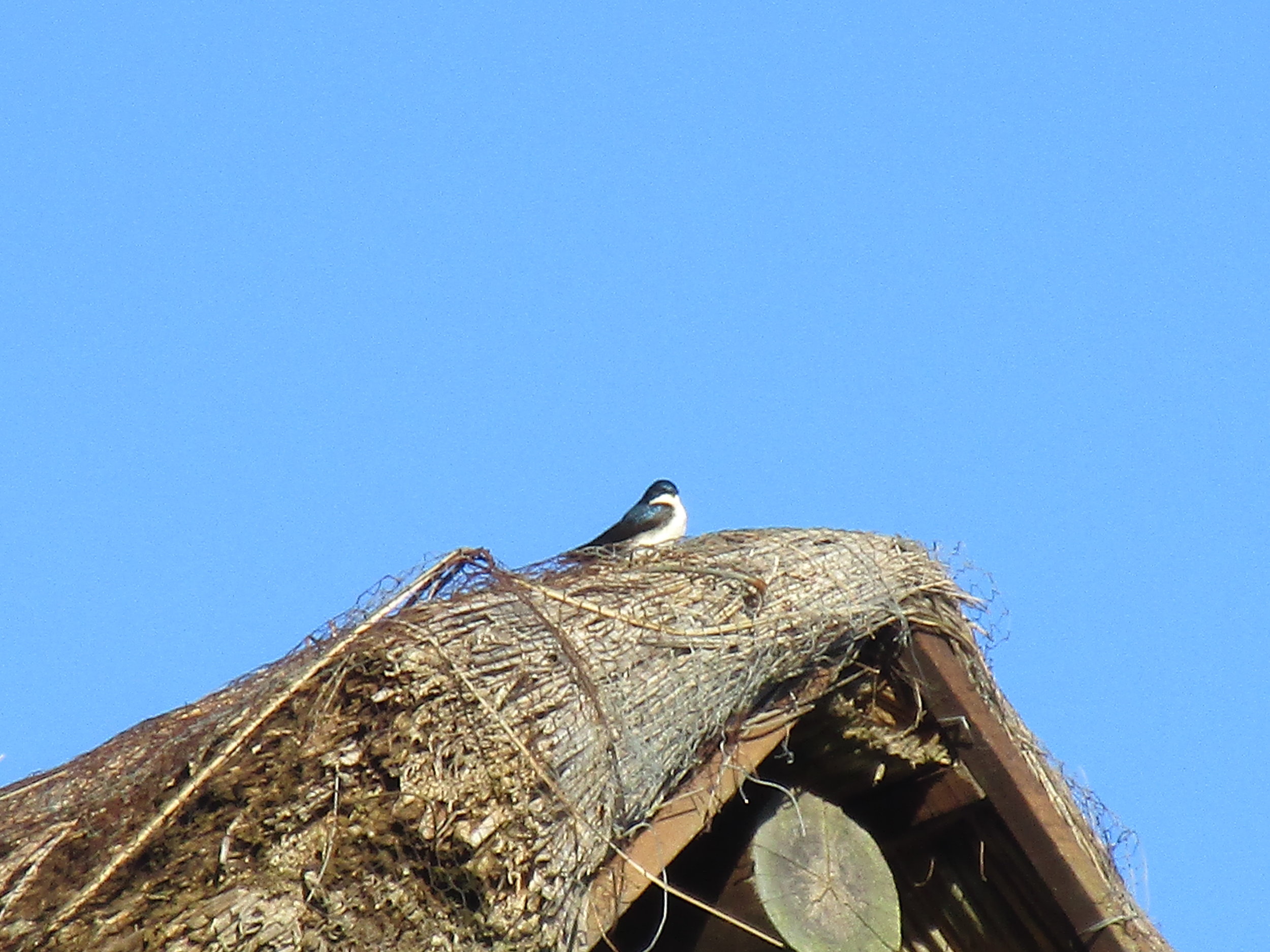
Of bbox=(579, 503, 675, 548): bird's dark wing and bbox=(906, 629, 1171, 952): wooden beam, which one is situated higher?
bbox=(579, 503, 675, 548): bird's dark wing

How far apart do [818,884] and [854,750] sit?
1.89ft

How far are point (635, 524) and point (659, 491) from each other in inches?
45.6

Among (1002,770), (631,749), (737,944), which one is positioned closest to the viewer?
(631,749)

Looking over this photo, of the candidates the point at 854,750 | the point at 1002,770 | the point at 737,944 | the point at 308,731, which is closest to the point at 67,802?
the point at 308,731

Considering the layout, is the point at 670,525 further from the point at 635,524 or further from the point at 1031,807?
the point at 1031,807

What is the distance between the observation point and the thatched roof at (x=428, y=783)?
16.9 ft

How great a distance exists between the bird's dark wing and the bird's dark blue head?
75 cm

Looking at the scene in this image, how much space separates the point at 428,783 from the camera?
5258mm

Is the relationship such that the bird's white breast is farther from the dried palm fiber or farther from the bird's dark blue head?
the dried palm fiber

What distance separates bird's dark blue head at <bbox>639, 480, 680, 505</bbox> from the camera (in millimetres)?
11531

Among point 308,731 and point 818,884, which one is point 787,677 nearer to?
point 818,884

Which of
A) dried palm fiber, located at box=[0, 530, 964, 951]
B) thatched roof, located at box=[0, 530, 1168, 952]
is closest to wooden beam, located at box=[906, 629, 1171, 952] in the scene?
thatched roof, located at box=[0, 530, 1168, 952]

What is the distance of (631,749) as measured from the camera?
18.4 ft

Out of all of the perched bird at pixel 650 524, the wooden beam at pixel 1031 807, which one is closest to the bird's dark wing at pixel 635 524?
the perched bird at pixel 650 524
